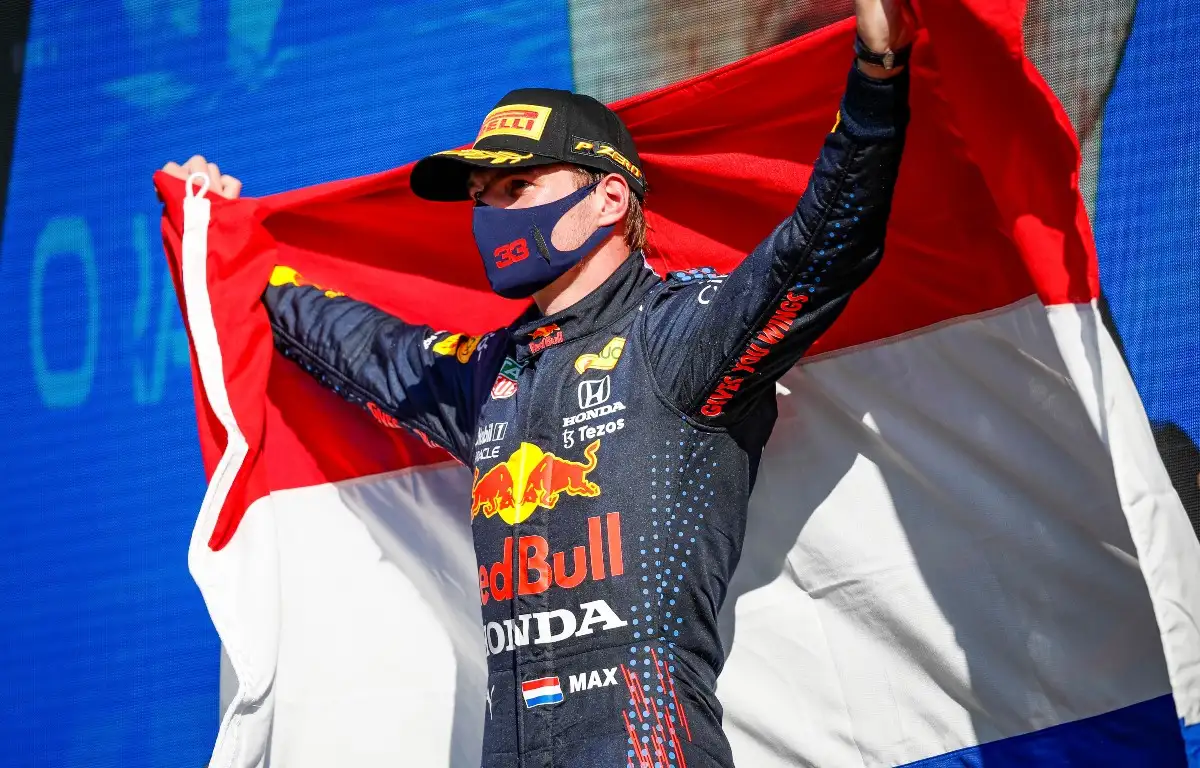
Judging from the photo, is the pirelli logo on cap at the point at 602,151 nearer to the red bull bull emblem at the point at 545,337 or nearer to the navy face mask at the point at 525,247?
the navy face mask at the point at 525,247

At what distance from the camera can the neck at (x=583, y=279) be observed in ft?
6.70

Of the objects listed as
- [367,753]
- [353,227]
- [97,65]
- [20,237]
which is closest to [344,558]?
[367,753]

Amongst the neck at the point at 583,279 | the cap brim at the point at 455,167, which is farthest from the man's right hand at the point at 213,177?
the neck at the point at 583,279

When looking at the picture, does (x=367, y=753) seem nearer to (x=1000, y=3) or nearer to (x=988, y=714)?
(x=988, y=714)

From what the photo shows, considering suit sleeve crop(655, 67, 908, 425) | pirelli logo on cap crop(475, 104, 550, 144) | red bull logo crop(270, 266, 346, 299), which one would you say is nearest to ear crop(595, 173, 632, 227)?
pirelli logo on cap crop(475, 104, 550, 144)

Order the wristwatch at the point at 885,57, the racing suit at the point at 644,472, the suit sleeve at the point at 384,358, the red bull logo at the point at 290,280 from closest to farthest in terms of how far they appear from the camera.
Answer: the wristwatch at the point at 885,57 → the racing suit at the point at 644,472 → the suit sleeve at the point at 384,358 → the red bull logo at the point at 290,280

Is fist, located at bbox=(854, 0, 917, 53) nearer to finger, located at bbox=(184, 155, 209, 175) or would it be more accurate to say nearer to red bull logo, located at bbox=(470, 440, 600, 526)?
red bull logo, located at bbox=(470, 440, 600, 526)

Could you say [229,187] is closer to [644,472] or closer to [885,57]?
[644,472]

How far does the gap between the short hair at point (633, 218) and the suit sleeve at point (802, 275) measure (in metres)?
0.25

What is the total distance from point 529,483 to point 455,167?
0.64 m

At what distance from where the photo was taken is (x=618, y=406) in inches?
73.0

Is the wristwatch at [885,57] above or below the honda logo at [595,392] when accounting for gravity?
above

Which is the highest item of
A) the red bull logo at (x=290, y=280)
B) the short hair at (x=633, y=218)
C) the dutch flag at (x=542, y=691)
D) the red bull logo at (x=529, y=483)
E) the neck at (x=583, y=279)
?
the red bull logo at (x=290, y=280)

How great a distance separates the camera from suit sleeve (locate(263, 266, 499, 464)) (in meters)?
2.18
